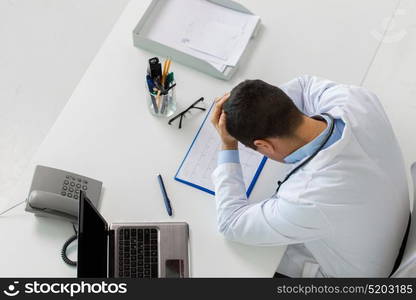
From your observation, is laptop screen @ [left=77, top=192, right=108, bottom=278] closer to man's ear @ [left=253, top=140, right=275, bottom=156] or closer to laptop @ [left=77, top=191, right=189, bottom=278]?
laptop @ [left=77, top=191, right=189, bottom=278]

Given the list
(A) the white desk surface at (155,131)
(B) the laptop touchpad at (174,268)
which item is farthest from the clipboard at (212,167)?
(B) the laptop touchpad at (174,268)

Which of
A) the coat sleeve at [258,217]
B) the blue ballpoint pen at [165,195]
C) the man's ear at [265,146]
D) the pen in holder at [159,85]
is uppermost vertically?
the pen in holder at [159,85]

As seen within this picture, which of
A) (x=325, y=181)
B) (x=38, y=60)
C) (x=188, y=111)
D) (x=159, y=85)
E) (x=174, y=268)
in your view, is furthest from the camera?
(x=38, y=60)

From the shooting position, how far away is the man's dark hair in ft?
4.42

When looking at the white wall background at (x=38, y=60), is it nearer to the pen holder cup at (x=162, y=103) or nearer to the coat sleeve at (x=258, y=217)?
the pen holder cup at (x=162, y=103)

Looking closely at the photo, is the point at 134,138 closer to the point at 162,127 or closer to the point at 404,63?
the point at 162,127

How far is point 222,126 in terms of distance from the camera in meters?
1.51

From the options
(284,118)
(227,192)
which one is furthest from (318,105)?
(227,192)

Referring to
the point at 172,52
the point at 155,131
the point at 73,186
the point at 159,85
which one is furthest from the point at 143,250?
the point at 172,52

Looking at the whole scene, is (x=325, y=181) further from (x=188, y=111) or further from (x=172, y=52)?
(x=172, y=52)

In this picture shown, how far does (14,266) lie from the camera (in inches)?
56.7

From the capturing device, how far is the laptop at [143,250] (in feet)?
4.73

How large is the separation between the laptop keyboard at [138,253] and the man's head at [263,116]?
410 millimetres

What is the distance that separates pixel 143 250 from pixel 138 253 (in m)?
0.02
